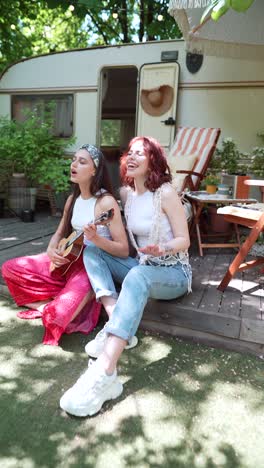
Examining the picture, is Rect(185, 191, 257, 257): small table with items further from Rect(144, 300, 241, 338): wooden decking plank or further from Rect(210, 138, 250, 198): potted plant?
Rect(144, 300, 241, 338): wooden decking plank

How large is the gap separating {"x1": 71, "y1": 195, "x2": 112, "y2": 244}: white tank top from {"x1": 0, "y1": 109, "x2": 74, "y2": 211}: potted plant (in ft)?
Answer: 9.13

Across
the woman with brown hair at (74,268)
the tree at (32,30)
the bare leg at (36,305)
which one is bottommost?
the bare leg at (36,305)

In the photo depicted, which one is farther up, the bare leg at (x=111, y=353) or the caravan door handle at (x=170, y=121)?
Result: the caravan door handle at (x=170, y=121)

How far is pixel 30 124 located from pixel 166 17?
13.4 feet

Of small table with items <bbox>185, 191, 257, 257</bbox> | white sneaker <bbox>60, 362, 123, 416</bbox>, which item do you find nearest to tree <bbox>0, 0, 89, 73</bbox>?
small table with items <bbox>185, 191, 257, 257</bbox>

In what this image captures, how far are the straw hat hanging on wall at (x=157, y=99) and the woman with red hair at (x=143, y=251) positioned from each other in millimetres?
3238

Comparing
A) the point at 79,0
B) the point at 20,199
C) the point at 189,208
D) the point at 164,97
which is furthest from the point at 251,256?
the point at 79,0

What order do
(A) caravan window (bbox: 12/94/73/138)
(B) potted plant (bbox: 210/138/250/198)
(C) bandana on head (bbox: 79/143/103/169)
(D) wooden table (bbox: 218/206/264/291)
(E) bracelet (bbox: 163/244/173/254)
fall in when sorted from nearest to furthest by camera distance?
(E) bracelet (bbox: 163/244/173/254) < (C) bandana on head (bbox: 79/143/103/169) < (D) wooden table (bbox: 218/206/264/291) < (B) potted plant (bbox: 210/138/250/198) < (A) caravan window (bbox: 12/94/73/138)

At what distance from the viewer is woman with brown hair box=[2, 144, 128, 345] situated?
215 cm

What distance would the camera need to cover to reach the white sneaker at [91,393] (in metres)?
1.61

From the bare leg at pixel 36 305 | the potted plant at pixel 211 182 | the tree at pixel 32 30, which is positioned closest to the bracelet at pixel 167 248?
the bare leg at pixel 36 305

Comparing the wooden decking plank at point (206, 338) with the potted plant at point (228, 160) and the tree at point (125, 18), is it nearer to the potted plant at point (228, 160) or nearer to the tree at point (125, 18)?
the potted plant at point (228, 160)

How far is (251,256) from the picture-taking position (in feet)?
11.8

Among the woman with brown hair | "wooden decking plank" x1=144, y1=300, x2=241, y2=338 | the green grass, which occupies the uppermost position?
the woman with brown hair
